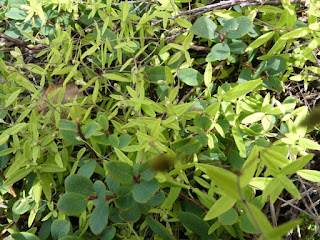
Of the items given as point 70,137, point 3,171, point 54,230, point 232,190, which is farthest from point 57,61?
point 232,190

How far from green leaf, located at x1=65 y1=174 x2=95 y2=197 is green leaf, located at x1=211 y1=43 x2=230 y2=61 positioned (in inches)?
25.2

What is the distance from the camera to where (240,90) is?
1173 millimetres

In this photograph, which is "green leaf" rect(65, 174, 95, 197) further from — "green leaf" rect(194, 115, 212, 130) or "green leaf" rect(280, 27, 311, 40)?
"green leaf" rect(280, 27, 311, 40)

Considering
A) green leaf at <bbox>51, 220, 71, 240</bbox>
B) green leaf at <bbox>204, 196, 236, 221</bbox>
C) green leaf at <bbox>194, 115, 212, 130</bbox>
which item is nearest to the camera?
green leaf at <bbox>204, 196, 236, 221</bbox>

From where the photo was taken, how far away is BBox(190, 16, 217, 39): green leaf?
1247mm

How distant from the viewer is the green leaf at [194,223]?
1.08 metres

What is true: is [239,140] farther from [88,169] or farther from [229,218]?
[88,169]

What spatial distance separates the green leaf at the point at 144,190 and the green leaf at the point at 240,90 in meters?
0.41

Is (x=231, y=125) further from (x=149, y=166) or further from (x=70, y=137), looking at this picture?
(x=70, y=137)

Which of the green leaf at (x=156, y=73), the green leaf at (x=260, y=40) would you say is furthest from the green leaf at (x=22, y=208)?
the green leaf at (x=260, y=40)

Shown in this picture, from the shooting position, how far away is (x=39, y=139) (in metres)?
1.28

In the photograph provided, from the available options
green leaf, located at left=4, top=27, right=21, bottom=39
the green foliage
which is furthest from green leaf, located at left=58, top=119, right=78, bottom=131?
green leaf, located at left=4, top=27, right=21, bottom=39

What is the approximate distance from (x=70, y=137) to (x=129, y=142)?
0.68 feet

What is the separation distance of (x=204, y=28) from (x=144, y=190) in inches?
24.7
